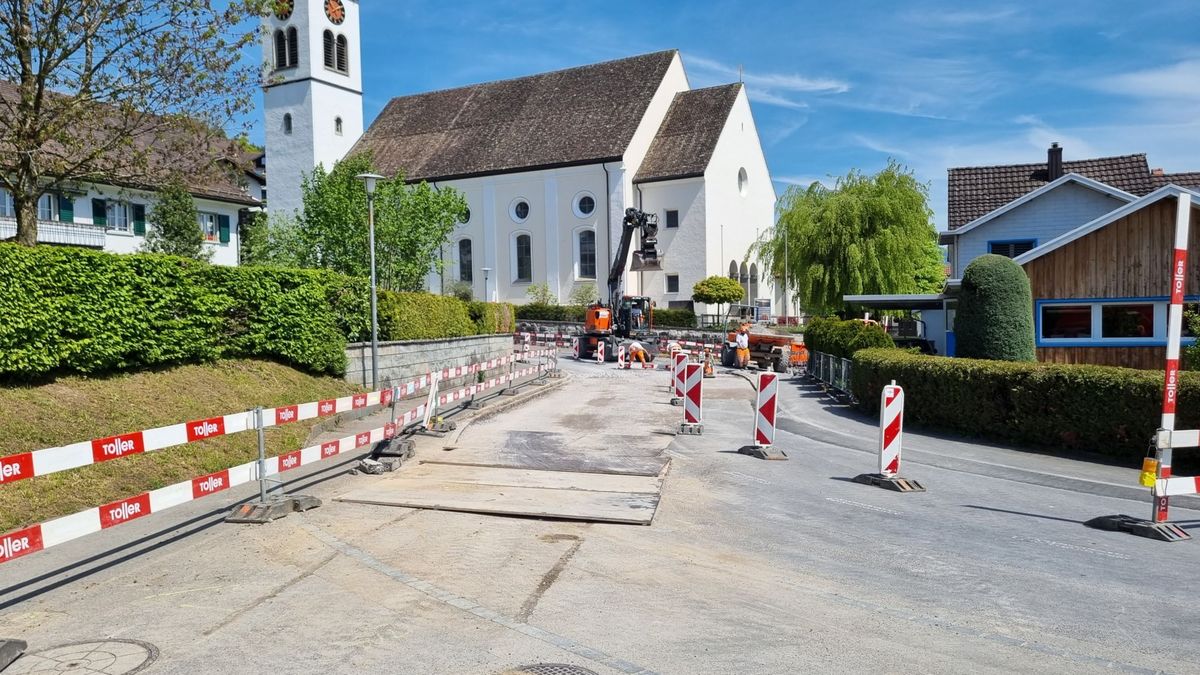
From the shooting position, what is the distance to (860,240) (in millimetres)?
39875

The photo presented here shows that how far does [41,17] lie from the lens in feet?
44.7

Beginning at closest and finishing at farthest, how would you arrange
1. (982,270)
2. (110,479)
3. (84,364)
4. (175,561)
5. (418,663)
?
(418,663)
(175,561)
(110,479)
(84,364)
(982,270)

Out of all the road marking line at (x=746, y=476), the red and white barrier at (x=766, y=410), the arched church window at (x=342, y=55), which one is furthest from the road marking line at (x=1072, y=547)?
the arched church window at (x=342, y=55)

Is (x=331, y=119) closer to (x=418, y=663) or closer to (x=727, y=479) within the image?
(x=727, y=479)

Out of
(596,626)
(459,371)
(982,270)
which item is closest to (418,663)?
(596,626)

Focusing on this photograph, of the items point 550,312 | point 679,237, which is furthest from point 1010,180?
point 550,312

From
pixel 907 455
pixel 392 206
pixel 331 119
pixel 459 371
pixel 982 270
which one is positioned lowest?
pixel 907 455

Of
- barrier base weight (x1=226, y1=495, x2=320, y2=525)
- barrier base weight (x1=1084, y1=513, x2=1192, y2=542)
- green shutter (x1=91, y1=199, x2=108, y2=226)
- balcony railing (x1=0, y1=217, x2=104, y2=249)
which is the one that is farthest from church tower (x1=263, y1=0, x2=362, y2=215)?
barrier base weight (x1=1084, y1=513, x2=1192, y2=542)

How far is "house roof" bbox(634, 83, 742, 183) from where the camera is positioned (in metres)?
48.4

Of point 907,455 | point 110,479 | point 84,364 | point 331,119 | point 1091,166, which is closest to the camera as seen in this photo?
point 110,479

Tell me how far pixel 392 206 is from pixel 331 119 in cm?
2174

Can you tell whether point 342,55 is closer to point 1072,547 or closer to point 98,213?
point 98,213

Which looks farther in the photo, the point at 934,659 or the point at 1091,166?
the point at 1091,166

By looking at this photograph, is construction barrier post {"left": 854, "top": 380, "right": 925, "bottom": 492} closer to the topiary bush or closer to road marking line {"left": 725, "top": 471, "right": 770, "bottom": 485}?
road marking line {"left": 725, "top": 471, "right": 770, "bottom": 485}
